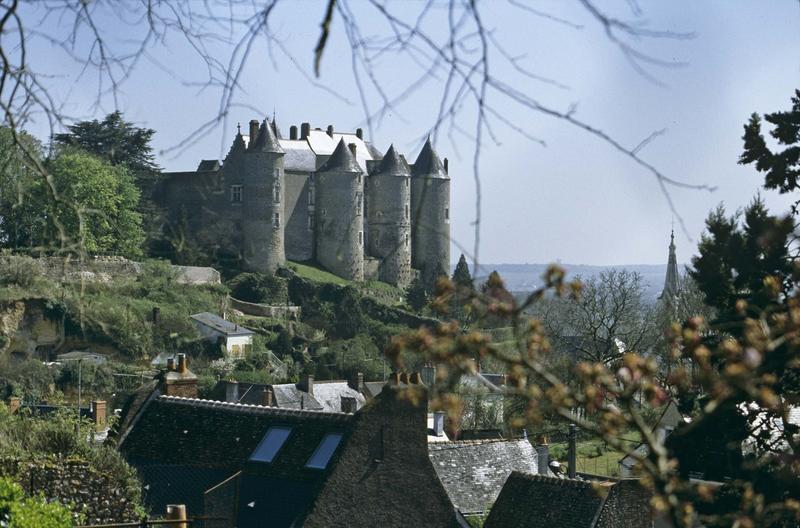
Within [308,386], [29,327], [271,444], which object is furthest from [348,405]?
[29,327]

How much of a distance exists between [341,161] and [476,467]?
43.5 m

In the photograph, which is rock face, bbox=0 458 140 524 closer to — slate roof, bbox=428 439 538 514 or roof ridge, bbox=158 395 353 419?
roof ridge, bbox=158 395 353 419

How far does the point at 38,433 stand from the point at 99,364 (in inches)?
1294

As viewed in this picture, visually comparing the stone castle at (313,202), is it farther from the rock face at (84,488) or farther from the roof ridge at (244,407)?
the rock face at (84,488)

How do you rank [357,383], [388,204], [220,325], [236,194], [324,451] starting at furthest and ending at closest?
[388,204], [236,194], [220,325], [357,383], [324,451]

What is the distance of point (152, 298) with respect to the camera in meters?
53.6

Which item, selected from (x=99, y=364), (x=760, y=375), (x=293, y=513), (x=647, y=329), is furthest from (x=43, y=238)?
(x=99, y=364)

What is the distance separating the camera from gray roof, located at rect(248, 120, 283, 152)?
6175 centimetres

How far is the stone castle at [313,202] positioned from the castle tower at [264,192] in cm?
5

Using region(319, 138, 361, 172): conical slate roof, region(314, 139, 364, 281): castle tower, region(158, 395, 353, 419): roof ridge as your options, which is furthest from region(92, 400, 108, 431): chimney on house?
region(319, 138, 361, 172): conical slate roof

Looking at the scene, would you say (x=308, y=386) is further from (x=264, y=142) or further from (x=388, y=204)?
(x=388, y=204)

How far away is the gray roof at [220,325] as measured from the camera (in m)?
51.5

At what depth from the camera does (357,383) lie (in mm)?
45906

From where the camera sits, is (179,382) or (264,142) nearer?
(179,382)
